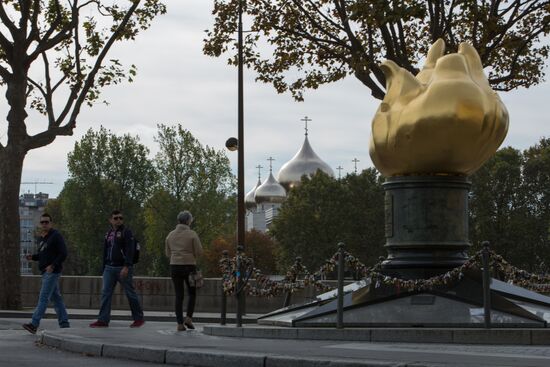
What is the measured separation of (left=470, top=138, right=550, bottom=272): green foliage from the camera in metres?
57.2

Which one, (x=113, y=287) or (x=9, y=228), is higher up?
(x=9, y=228)

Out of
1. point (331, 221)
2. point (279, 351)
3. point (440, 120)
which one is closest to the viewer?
point (279, 351)

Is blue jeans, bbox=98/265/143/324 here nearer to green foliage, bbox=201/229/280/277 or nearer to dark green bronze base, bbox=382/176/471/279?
dark green bronze base, bbox=382/176/471/279

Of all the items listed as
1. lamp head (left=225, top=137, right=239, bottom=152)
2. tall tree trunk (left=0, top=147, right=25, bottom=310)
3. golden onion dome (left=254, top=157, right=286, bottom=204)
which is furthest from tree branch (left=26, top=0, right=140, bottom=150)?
golden onion dome (left=254, top=157, right=286, bottom=204)

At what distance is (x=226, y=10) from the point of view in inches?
944

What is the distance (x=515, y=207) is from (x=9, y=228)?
40.7m

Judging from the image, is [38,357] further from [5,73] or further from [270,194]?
[270,194]

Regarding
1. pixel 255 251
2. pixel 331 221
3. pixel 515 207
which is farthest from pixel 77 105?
pixel 255 251

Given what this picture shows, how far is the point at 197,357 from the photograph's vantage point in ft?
32.0

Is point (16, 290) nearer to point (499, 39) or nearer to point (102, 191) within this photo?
point (499, 39)

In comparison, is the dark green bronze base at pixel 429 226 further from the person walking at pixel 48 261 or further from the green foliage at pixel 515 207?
the green foliage at pixel 515 207

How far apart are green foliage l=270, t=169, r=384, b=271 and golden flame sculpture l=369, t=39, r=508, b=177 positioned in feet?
169

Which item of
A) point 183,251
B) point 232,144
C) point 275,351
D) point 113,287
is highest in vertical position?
point 232,144

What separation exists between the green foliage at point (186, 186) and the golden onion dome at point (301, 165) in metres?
46.2
